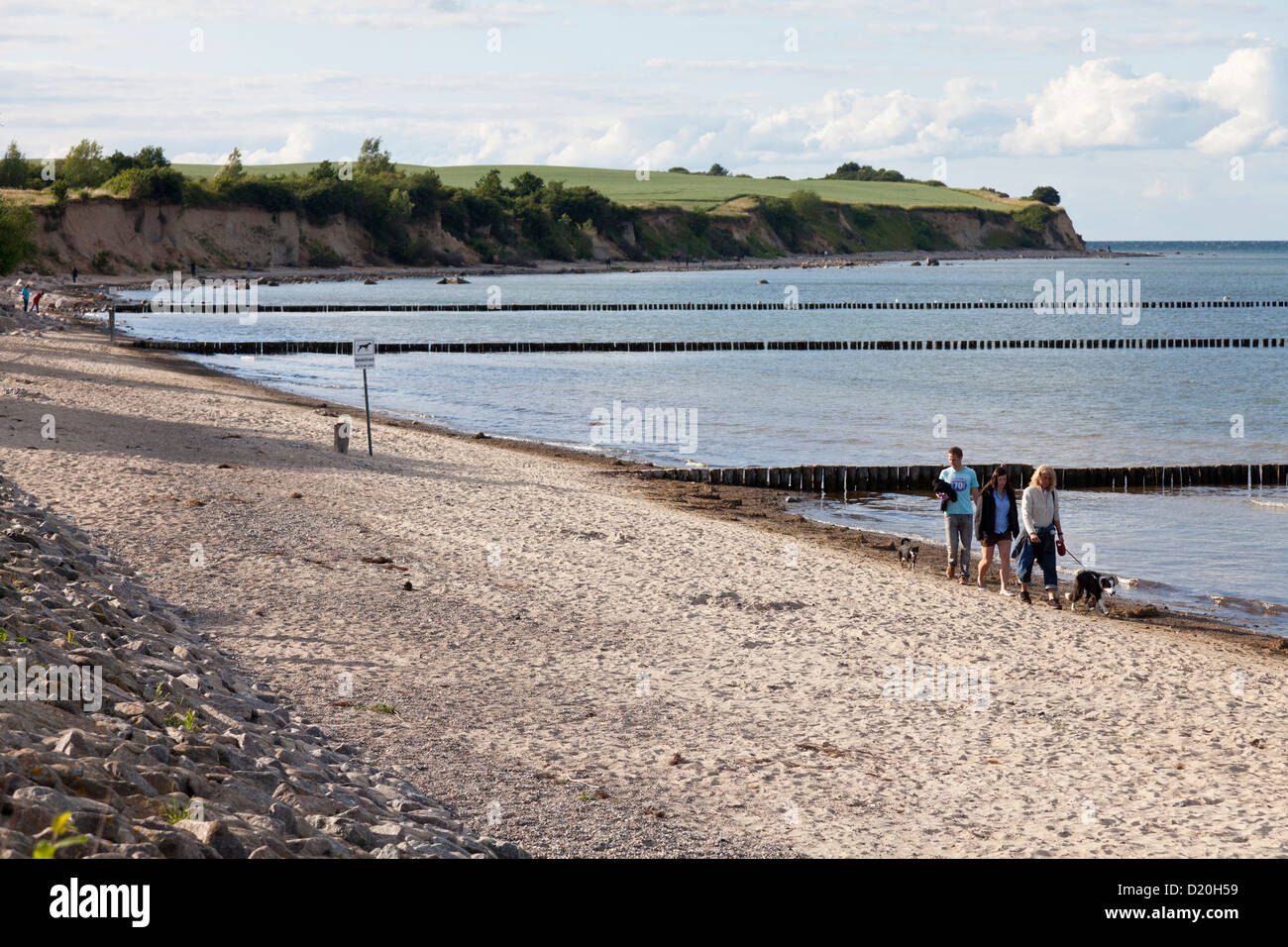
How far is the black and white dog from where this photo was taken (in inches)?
572

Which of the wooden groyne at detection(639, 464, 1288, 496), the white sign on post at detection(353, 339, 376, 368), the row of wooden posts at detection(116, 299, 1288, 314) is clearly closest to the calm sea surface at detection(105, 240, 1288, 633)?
the wooden groyne at detection(639, 464, 1288, 496)

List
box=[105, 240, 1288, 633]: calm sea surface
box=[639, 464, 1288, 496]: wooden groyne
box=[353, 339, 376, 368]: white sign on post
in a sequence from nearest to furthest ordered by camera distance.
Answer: box=[105, 240, 1288, 633]: calm sea surface → box=[353, 339, 376, 368]: white sign on post → box=[639, 464, 1288, 496]: wooden groyne

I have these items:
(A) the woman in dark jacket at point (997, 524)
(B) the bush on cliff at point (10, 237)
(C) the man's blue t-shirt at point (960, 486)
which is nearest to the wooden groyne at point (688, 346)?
(B) the bush on cliff at point (10, 237)

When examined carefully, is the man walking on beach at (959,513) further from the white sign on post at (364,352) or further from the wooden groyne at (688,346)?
the wooden groyne at (688,346)

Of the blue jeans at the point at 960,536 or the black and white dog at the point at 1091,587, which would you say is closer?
the black and white dog at the point at 1091,587

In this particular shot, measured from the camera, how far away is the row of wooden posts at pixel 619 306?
3381 inches

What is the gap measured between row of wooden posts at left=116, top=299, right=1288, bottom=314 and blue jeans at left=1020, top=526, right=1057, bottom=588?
7577 centimetres

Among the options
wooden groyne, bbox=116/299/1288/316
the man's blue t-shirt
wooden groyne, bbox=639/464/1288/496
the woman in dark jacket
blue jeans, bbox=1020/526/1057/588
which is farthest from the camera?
wooden groyne, bbox=116/299/1288/316

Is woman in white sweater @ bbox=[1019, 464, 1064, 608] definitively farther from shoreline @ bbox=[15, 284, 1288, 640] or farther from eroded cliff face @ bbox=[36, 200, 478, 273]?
eroded cliff face @ bbox=[36, 200, 478, 273]

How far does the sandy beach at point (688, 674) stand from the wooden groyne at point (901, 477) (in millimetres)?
3980

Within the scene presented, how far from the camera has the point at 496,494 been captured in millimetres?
20438

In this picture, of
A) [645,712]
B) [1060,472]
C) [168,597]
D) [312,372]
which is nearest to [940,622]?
[645,712]
